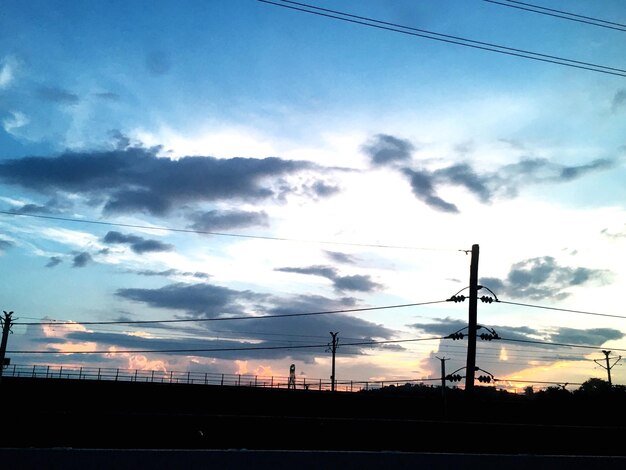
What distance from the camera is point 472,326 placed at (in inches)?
908

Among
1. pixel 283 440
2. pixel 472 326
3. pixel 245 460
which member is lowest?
pixel 283 440

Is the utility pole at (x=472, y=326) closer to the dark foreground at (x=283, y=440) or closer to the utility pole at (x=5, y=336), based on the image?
the dark foreground at (x=283, y=440)

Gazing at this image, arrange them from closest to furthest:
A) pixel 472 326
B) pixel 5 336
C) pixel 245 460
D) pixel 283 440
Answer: pixel 245 460 → pixel 283 440 → pixel 472 326 → pixel 5 336

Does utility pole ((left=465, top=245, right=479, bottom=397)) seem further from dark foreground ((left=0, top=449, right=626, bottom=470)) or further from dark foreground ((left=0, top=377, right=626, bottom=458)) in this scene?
dark foreground ((left=0, top=449, right=626, bottom=470))

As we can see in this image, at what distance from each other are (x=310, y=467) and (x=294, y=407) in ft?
120

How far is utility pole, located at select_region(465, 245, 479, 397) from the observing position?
73.8ft

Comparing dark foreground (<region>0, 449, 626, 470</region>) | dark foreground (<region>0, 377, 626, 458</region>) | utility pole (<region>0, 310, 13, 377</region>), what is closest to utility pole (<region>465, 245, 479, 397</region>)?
dark foreground (<region>0, 377, 626, 458</region>)

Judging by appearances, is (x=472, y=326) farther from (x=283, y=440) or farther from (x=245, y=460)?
(x=245, y=460)

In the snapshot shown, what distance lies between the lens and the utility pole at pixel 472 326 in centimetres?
2250

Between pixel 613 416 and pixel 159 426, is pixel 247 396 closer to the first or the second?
pixel 613 416

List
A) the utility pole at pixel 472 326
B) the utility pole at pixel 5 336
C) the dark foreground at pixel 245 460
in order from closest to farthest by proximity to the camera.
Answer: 1. the dark foreground at pixel 245 460
2. the utility pole at pixel 472 326
3. the utility pole at pixel 5 336

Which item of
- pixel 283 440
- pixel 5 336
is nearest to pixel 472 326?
pixel 283 440

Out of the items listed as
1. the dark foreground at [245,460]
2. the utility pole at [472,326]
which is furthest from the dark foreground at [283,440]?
the utility pole at [472,326]

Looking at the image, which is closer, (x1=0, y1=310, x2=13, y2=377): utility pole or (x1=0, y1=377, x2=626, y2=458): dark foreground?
(x1=0, y1=377, x2=626, y2=458): dark foreground
